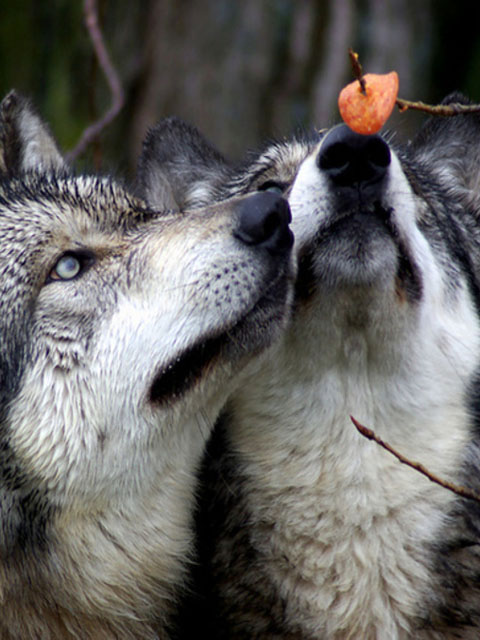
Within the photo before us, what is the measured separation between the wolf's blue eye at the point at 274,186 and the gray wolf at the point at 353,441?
24 centimetres

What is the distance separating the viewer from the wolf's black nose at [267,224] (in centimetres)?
280

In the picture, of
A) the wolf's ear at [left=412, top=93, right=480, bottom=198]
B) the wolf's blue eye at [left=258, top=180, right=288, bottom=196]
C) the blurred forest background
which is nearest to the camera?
the wolf's blue eye at [left=258, top=180, right=288, bottom=196]

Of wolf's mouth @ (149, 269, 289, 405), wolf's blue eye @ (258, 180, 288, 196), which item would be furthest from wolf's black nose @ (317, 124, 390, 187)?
wolf's blue eye @ (258, 180, 288, 196)

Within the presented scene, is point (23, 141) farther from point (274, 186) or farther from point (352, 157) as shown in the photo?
point (352, 157)

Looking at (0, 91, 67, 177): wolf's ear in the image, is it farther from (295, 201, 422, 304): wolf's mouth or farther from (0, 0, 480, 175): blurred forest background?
(0, 0, 480, 175): blurred forest background

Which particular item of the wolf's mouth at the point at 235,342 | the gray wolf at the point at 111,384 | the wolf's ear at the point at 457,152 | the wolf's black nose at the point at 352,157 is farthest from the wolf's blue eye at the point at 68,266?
the wolf's ear at the point at 457,152

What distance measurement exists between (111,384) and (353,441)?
2.83ft

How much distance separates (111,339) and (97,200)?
606 mm

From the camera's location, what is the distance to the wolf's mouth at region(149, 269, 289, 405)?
2.82 m

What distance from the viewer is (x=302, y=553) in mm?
3115

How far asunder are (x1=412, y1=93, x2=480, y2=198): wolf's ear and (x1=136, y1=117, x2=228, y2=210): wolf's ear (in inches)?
35.7

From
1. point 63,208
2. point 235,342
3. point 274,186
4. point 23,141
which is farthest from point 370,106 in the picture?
point 23,141

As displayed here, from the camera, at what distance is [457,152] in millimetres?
3887

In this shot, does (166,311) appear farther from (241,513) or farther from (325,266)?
(241,513)
